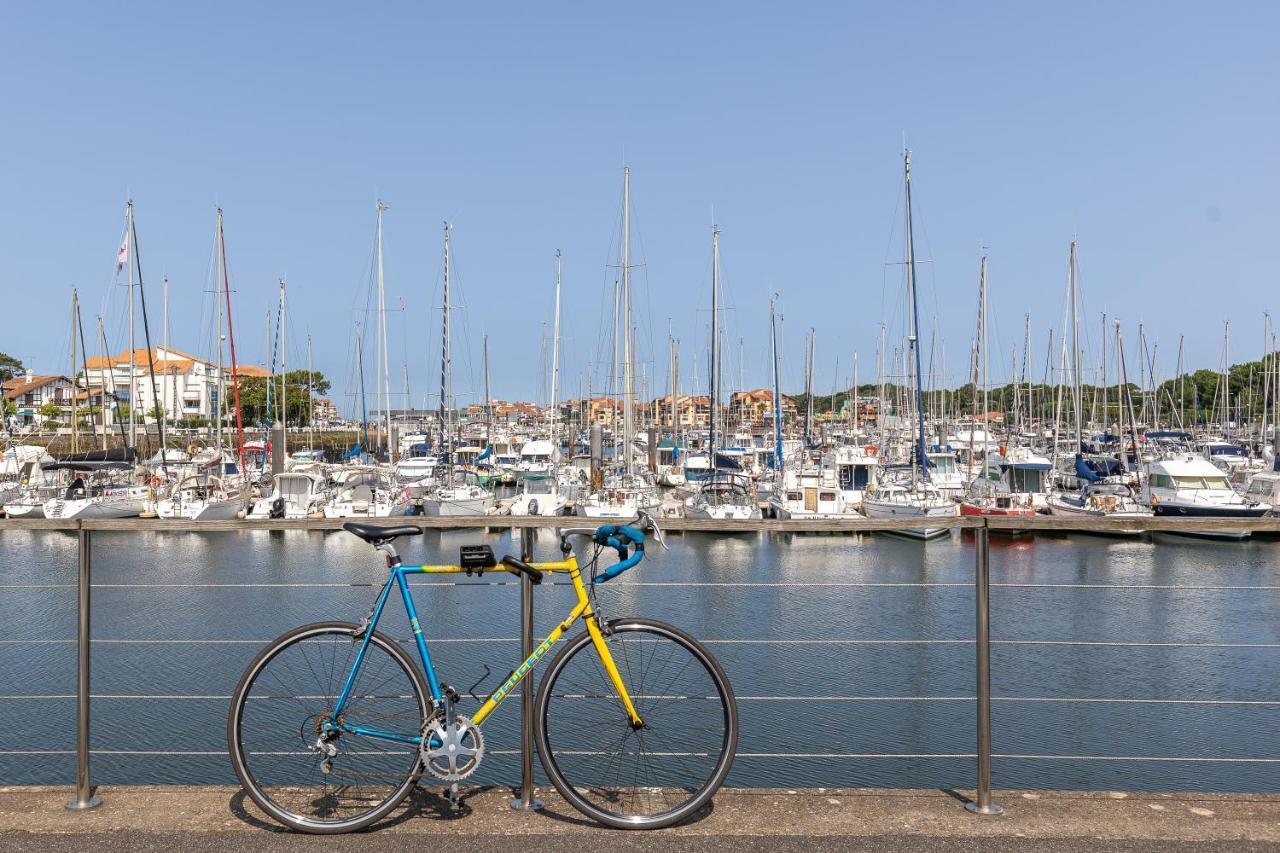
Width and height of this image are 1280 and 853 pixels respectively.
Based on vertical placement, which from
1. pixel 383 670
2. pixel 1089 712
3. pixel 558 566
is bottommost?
pixel 1089 712

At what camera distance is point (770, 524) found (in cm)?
438

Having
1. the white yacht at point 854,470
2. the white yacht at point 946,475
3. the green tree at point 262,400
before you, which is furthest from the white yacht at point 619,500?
the green tree at point 262,400

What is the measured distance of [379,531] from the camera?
386 cm

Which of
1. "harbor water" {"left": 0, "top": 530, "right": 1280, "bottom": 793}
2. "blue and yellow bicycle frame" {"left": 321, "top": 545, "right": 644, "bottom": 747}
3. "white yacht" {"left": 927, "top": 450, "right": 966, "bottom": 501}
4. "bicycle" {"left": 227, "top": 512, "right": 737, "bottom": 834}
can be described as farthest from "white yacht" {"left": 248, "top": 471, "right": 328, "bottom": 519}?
"blue and yellow bicycle frame" {"left": 321, "top": 545, "right": 644, "bottom": 747}

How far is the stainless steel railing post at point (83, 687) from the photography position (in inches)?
158

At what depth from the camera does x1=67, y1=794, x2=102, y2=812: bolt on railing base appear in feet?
13.1

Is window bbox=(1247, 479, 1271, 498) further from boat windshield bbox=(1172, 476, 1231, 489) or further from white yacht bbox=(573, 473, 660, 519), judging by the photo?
white yacht bbox=(573, 473, 660, 519)

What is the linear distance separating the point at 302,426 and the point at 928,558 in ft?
242

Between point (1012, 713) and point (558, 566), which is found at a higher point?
point (558, 566)

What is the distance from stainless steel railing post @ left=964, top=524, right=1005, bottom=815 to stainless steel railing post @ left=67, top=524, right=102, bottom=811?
3367 millimetres

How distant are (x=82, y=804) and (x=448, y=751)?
4.77 ft

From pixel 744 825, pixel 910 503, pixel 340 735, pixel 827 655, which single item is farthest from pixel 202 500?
pixel 744 825

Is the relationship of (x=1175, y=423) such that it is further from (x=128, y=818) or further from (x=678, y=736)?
(x=128, y=818)

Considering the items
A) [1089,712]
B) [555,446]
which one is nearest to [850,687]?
[1089,712]
